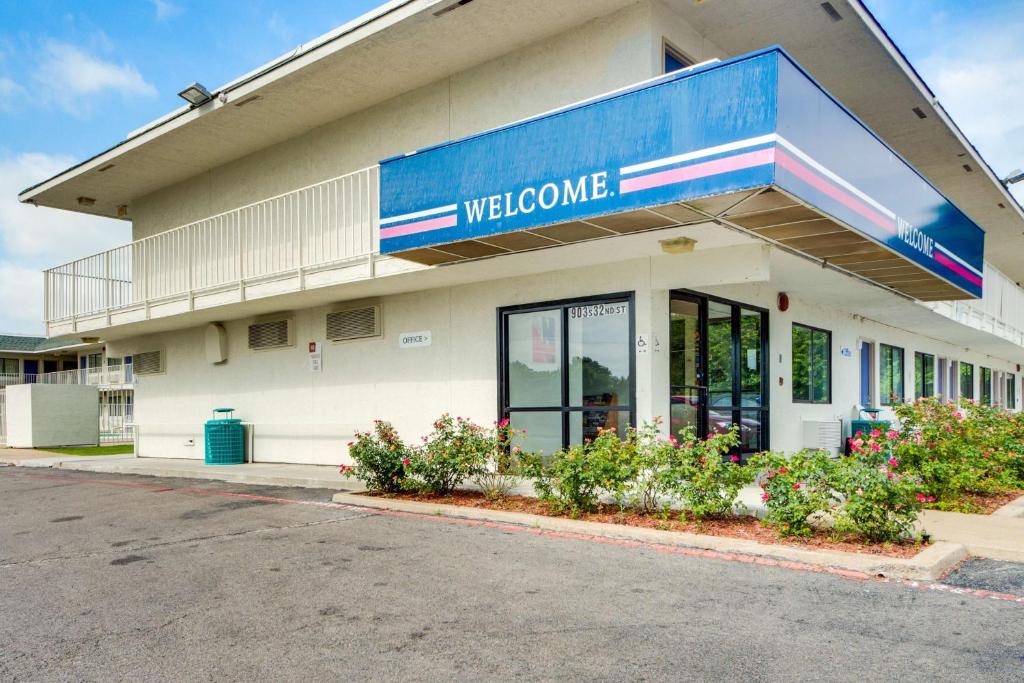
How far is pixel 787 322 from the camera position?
13.9 meters

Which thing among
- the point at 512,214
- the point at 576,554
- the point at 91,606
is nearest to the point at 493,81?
the point at 512,214

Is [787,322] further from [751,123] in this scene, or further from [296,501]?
[296,501]

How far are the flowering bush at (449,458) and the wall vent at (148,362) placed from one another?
11719mm

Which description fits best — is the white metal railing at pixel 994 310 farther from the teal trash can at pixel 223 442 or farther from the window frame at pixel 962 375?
the teal trash can at pixel 223 442

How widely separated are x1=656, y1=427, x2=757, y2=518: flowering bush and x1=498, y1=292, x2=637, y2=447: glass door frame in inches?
90.0

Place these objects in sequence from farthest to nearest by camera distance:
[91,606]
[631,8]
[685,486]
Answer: [631,8] < [685,486] < [91,606]

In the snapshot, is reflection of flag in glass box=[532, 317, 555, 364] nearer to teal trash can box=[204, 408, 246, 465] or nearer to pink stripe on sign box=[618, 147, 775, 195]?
pink stripe on sign box=[618, 147, 775, 195]

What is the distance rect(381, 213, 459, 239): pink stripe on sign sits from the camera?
31.7 feet

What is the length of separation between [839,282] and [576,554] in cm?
762

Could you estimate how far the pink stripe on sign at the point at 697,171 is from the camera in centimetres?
697

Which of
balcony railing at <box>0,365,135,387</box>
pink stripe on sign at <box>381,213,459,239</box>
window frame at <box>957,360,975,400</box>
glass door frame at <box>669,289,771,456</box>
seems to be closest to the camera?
pink stripe on sign at <box>381,213,459,239</box>

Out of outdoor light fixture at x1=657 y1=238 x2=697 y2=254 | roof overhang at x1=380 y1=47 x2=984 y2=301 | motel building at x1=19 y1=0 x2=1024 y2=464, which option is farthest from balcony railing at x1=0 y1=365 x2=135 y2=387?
outdoor light fixture at x1=657 y1=238 x2=697 y2=254

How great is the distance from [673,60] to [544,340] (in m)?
4.49

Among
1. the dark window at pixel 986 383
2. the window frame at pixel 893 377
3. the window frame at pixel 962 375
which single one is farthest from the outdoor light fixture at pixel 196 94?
the dark window at pixel 986 383
